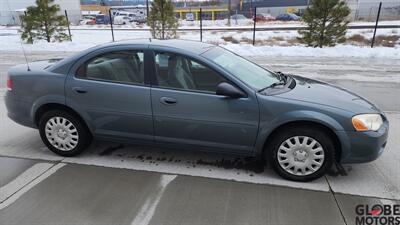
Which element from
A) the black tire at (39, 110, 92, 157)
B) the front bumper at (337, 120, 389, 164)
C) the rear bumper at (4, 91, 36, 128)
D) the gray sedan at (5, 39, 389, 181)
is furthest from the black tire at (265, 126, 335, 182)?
the rear bumper at (4, 91, 36, 128)

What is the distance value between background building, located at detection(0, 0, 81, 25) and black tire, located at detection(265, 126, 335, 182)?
49.9m

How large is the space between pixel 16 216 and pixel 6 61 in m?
11.9

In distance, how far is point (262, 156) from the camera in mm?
3719

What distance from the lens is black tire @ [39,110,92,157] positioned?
409cm

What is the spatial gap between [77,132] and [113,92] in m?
0.74

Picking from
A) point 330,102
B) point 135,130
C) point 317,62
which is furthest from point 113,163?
point 317,62

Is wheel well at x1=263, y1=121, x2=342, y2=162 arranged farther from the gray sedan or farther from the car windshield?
the car windshield

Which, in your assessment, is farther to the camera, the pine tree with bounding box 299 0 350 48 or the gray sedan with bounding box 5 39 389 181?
the pine tree with bounding box 299 0 350 48

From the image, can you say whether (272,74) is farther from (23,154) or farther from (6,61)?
(6,61)

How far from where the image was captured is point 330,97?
11.9ft

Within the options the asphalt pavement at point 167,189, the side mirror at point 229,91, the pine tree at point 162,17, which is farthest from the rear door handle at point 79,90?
the pine tree at point 162,17

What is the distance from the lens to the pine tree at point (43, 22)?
18203 mm

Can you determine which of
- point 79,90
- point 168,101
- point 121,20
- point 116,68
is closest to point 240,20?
point 121,20

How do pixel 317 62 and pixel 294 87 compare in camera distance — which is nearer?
pixel 294 87
